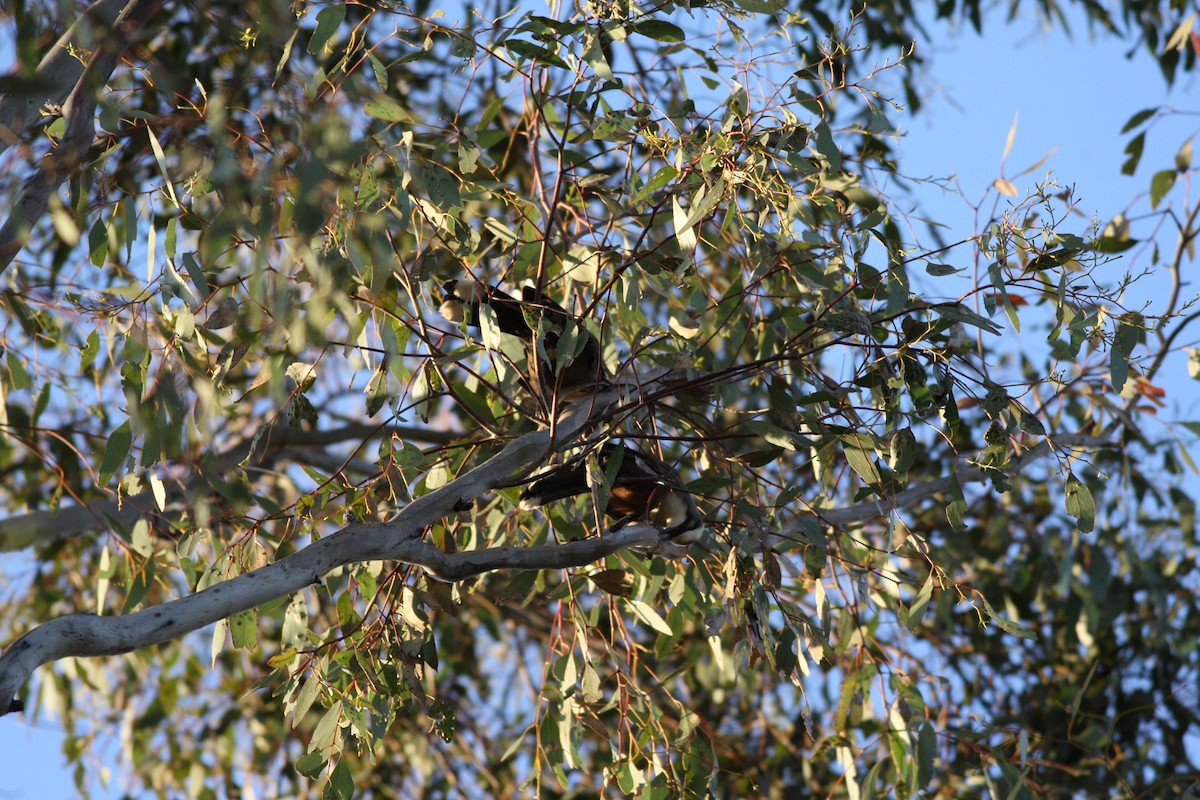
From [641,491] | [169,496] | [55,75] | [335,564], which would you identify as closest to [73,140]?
[55,75]

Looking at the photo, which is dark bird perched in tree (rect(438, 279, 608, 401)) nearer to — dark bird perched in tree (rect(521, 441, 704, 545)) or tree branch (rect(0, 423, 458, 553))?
dark bird perched in tree (rect(521, 441, 704, 545))

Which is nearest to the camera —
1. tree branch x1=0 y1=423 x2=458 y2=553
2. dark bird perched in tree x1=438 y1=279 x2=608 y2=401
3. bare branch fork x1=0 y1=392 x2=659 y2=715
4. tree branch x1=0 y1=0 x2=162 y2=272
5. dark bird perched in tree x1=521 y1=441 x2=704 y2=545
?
bare branch fork x1=0 y1=392 x2=659 y2=715

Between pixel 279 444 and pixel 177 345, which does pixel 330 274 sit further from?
pixel 279 444

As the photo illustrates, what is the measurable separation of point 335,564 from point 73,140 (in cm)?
68

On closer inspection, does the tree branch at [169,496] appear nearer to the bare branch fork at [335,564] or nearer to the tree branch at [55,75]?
the bare branch fork at [335,564]

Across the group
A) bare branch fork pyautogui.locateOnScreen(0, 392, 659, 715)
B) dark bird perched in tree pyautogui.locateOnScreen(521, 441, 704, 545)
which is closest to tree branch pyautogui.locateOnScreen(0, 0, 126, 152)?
bare branch fork pyautogui.locateOnScreen(0, 392, 659, 715)

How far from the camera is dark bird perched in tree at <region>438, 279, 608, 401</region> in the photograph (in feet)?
5.72

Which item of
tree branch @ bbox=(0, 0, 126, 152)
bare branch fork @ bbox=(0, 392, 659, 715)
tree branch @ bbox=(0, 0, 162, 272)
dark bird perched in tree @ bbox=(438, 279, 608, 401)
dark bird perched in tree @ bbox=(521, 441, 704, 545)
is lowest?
bare branch fork @ bbox=(0, 392, 659, 715)

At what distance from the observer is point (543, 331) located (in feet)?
5.74

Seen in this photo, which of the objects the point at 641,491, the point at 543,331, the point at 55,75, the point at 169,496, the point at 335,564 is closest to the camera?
the point at 335,564

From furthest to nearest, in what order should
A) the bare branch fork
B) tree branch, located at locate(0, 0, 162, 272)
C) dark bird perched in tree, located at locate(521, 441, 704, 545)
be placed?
dark bird perched in tree, located at locate(521, 441, 704, 545) < tree branch, located at locate(0, 0, 162, 272) < the bare branch fork

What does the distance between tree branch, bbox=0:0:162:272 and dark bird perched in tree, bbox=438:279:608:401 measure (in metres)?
0.57

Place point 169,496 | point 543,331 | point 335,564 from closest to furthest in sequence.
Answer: point 335,564, point 543,331, point 169,496

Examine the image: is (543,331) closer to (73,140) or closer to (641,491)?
(641,491)
